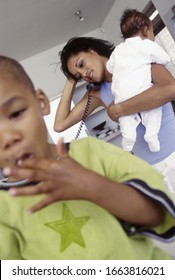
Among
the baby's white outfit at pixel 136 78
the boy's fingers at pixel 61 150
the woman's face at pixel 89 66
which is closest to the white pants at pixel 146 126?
the baby's white outfit at pixel 136 78

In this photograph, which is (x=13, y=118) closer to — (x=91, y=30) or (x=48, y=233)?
(x=48, y=233)

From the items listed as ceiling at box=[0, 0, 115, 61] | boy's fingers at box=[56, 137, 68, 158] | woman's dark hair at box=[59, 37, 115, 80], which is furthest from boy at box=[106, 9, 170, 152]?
ceiling at box=[0, 0, 115, 61]

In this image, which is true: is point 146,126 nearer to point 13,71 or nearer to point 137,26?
point 137,26

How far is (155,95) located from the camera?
91cm

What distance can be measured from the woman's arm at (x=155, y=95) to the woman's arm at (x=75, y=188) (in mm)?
551

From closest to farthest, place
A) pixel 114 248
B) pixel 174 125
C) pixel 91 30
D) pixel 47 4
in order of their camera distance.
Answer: pixel 114 248
pixel 174 125
pixel 47 4
pixel 91 30

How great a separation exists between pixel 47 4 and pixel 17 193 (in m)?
2.89

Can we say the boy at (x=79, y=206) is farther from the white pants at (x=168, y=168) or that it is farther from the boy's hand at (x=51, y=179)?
the white pants at (x=168, y=168)

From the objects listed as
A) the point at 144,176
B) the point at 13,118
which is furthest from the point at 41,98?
the point at 144,176

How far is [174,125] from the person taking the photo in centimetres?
98

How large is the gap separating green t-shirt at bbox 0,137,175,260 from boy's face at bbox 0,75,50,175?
90 mm

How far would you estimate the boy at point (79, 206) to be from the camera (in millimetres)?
406

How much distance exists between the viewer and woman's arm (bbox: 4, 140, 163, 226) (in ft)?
1.15
